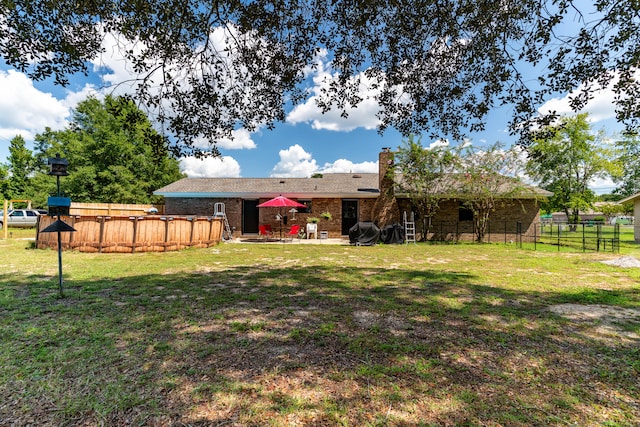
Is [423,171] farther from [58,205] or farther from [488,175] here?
[58,205]

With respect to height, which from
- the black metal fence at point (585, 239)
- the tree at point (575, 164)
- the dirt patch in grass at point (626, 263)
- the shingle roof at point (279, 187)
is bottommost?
the dirt patch in grass at point (626, 263)

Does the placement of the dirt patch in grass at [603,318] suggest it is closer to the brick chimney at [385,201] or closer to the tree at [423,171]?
the tree at [423,171]

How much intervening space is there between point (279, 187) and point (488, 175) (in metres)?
11.7

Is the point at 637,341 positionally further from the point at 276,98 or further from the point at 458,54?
the point at 276,98

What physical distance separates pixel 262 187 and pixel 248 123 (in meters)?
12.9

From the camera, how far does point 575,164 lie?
27328 mm

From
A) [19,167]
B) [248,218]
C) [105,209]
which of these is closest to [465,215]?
[248,218]

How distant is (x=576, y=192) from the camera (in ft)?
90.2

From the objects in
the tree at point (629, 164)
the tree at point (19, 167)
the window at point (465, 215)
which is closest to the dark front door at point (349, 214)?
the window at point (465, 215)

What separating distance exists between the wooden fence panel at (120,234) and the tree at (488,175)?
45.1ft

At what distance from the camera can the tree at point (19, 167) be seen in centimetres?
3359

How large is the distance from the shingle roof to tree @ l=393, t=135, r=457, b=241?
71.8 inches

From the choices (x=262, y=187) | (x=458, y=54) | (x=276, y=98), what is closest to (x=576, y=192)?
(x=262, y=187)

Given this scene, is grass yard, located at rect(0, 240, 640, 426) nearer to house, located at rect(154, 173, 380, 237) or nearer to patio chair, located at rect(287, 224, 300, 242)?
patio chair, located at rect(287, 224, 300, 242)
